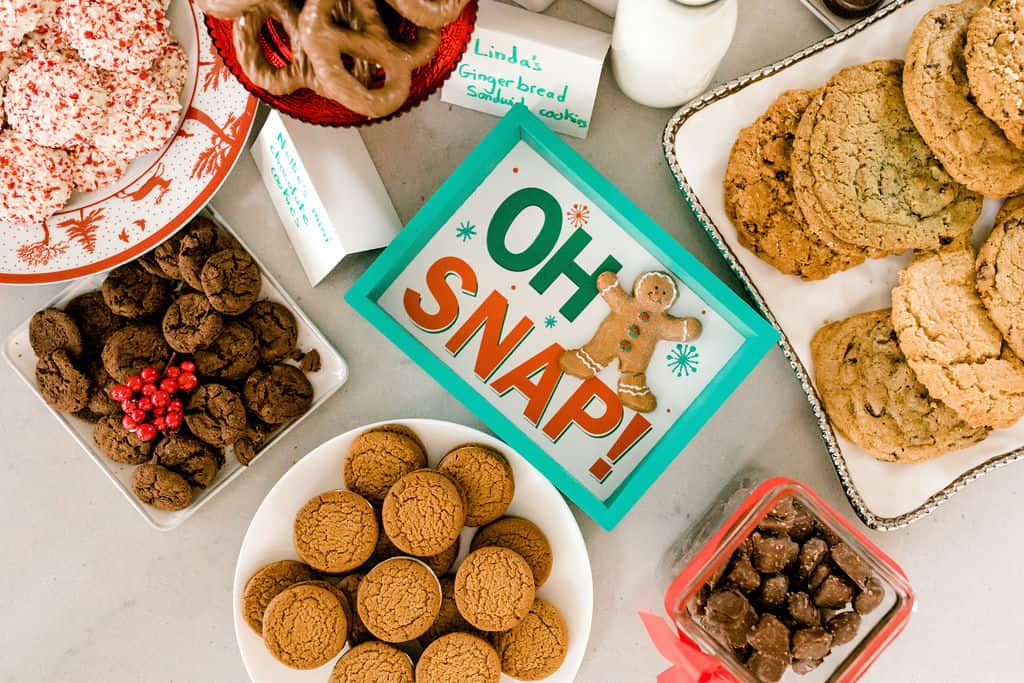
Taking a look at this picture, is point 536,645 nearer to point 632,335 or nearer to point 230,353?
point 632,335

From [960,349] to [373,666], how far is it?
2.63 feet

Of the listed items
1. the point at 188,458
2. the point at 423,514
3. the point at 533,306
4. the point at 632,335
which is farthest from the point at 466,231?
the point at 188,458

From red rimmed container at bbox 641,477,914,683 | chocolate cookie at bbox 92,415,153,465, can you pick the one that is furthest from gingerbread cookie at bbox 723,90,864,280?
chocolate cookie at bbox 92,415,153,465

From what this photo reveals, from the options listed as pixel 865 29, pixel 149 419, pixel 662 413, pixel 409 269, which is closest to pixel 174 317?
pixel 149 419

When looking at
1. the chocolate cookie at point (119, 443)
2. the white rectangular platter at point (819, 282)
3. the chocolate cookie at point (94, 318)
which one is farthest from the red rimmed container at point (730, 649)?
the chocolate cookie at point (94, 318)

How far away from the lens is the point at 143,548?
1064 mm

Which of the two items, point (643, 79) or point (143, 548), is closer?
point (643, 79)

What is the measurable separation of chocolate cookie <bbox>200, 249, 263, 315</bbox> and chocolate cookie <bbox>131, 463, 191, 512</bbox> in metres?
0.23

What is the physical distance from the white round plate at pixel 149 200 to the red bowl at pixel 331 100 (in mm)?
179

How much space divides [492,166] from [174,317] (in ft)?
1.54

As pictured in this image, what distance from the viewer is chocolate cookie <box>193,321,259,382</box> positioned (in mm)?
981

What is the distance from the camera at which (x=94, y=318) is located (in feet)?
3.28

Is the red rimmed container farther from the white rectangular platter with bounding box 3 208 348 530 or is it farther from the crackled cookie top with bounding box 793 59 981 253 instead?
the white rectangular platter with bounding box 3 208 348 530

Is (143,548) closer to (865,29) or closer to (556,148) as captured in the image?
(556,148)
